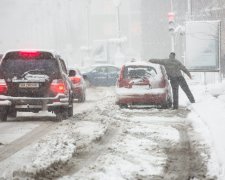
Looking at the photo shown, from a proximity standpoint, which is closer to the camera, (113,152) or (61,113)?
(113,152)

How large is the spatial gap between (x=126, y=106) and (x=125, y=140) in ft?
29.4

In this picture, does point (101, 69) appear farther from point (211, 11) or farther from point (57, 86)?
point (57, 86)

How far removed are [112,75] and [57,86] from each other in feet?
79.1

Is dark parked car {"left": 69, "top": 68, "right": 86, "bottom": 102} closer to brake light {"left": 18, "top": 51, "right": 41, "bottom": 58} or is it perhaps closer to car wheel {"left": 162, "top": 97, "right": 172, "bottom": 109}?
car wheel {"left": 162, "top": 97, "right": 172, "bottom": 109}

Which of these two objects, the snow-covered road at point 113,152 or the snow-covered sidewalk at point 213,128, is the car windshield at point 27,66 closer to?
the snow-covered road at point 113,152

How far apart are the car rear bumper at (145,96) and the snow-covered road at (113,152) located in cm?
363

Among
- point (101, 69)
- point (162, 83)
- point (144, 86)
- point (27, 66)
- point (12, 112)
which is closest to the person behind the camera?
point (27, 66)

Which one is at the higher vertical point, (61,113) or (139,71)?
(139,71)

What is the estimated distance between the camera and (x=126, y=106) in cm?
2141

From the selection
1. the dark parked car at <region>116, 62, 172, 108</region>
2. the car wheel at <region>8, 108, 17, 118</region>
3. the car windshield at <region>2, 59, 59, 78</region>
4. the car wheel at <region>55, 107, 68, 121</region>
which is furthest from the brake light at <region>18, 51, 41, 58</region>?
the dark parked car at <region>116, 62, 172, 108</region>

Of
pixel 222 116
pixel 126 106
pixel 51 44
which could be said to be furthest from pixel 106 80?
pixel 51 44

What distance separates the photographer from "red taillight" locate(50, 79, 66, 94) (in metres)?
16.8

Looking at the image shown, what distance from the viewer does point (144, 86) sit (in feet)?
67.2

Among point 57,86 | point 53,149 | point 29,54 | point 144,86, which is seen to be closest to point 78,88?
point 144,86
